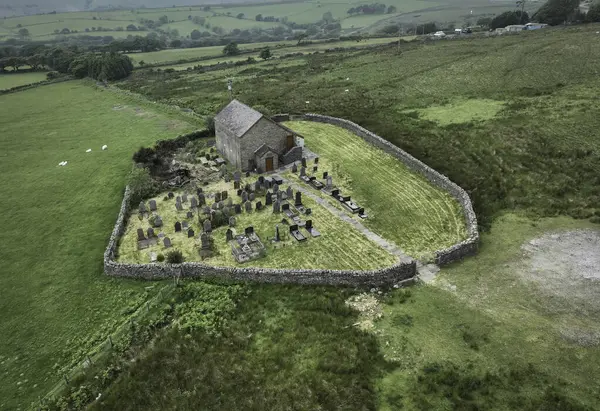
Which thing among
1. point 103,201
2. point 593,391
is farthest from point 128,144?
point 593,391

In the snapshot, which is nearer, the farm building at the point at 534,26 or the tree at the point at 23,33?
the farm building at the point at 534,26

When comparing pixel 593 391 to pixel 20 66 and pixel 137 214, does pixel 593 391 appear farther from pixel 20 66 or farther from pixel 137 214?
pixel 20 66

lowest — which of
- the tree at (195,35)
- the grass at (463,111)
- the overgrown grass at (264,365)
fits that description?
the overgrown grass at (264,365)

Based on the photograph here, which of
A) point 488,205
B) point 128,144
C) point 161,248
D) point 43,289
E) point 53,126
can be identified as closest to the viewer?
point 43,289

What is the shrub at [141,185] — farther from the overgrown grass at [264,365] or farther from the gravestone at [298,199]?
the overgrown grass at [264,365]

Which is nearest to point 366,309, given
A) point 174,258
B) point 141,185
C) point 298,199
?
point 174,258

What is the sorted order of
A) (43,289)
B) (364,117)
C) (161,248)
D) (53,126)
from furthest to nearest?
(53,126), (364,117), (161,248), (43,289)

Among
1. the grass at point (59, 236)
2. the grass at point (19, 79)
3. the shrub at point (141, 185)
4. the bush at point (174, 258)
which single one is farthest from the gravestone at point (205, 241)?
the grass at point (19, 79)

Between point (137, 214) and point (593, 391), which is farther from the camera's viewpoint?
point (137, 214)
